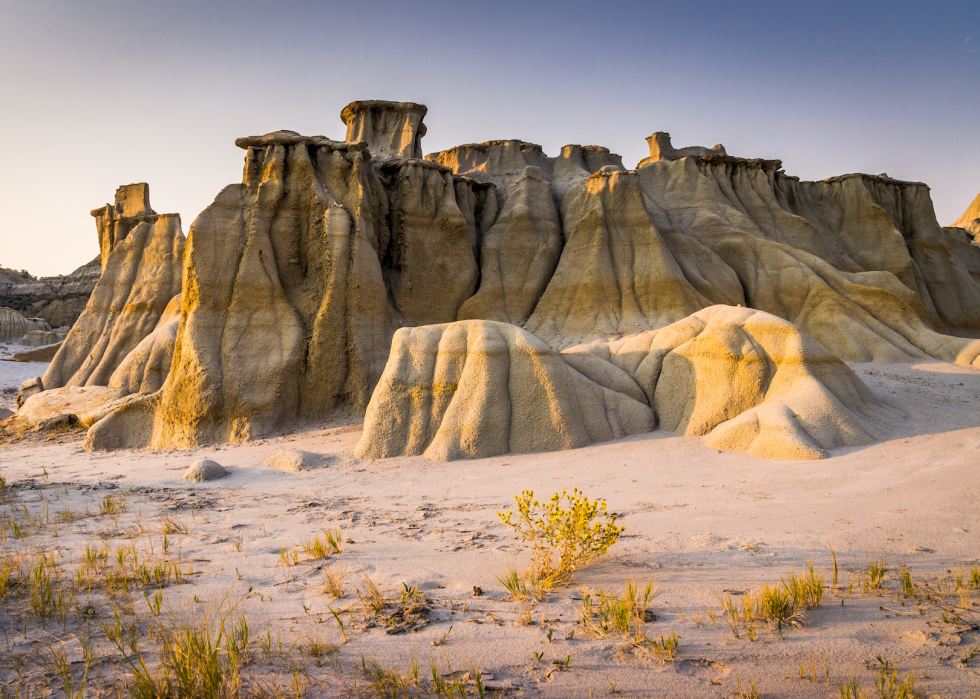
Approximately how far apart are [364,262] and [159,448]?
6.29m

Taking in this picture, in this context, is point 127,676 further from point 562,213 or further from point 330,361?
point 562,213

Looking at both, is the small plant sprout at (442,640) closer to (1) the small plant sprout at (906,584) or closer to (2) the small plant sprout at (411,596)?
(2) the small plant sprout at (411,596)

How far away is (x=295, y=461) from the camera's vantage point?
333 inches

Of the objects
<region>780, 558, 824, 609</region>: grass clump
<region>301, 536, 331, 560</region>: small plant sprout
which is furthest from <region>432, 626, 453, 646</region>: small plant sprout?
<region>780, 558, 824, 609</region>: grass clump

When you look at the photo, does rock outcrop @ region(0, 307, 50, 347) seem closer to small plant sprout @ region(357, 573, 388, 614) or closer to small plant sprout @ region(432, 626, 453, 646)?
small plant sprout @ region(357, 573, 388, 614)

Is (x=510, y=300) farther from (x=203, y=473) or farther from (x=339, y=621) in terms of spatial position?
(x=339, y=621)

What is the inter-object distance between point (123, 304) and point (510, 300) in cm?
1450

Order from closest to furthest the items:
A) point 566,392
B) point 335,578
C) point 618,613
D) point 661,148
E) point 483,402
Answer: point 618,613
point 335,578
point 483,402
point 566,392
point 661,148

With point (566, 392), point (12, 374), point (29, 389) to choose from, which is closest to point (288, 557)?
point (566, 392)

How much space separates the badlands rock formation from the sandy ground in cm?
130

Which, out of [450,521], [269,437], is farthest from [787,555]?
[269,437]

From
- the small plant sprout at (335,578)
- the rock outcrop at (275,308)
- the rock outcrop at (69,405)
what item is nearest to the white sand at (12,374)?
the rock outcrop at (69,405)

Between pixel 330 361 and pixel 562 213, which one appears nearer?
pixel 330 361

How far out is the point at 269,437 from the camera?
11.6 metres
